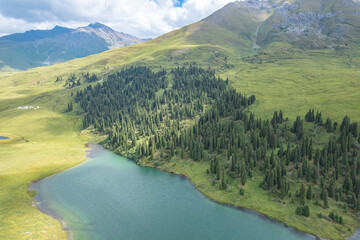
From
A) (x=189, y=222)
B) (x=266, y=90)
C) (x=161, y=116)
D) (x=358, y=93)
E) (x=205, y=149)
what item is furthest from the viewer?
(x=266, y=90)

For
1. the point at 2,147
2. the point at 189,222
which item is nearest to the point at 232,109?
the point at 189,222

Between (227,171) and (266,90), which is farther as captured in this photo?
(266,90)

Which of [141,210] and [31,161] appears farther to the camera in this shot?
[31,161]

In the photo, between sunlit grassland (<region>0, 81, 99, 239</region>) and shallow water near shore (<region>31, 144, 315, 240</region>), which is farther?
sunlit grassland (<region>0, 81, 99, 239</region>)

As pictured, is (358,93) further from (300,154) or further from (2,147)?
(2,147)

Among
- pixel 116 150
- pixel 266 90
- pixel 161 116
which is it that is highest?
pixel 266 90

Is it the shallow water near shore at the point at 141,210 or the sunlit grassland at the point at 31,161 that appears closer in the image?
the shallow water near shore at the point at 141,210

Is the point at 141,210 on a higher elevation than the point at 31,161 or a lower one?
lower

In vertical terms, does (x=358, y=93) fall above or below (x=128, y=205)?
above
